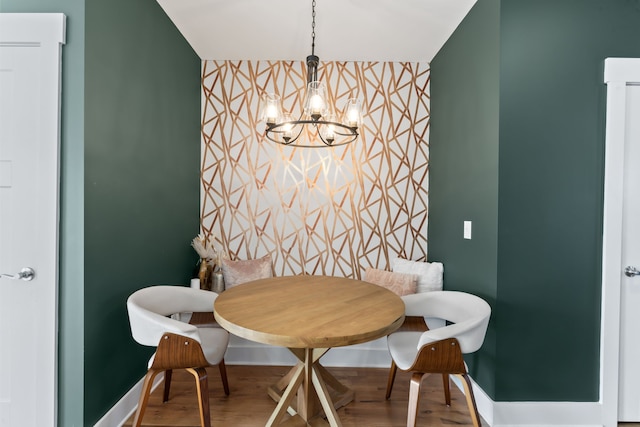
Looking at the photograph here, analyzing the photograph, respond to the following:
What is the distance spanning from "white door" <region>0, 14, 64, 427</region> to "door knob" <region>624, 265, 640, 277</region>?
323cm

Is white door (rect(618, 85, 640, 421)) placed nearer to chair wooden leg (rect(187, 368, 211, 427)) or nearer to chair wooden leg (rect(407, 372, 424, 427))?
chair wooden leg (rect(407, 372, 424, 427))

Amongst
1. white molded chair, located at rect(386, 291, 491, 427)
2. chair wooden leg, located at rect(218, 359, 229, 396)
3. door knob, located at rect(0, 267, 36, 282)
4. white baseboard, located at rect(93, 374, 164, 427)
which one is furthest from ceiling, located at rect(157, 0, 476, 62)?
white baseboard, located at rect(93, 374, 164, 427)

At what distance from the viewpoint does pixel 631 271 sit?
190cm

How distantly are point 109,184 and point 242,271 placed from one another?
1349mm

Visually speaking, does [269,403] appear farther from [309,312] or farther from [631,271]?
[631,271]

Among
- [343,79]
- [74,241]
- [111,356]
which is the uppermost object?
[343,79]

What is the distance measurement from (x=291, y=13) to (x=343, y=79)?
91 centimetres

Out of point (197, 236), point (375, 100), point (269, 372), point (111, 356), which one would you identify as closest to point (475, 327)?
point (269, 372)

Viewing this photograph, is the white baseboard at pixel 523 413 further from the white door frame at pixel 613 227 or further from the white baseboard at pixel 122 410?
the white door frame at pixel 613 227

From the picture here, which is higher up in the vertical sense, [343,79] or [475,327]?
[343,79]

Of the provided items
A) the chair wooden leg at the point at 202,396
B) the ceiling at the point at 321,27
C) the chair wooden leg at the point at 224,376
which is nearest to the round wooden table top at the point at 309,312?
the chair wooden leg at the point at 202,396

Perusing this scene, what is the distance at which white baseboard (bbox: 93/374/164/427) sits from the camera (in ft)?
5.78

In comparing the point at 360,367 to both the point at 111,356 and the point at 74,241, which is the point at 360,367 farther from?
the point at 74,241

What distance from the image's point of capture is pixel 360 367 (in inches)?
103
